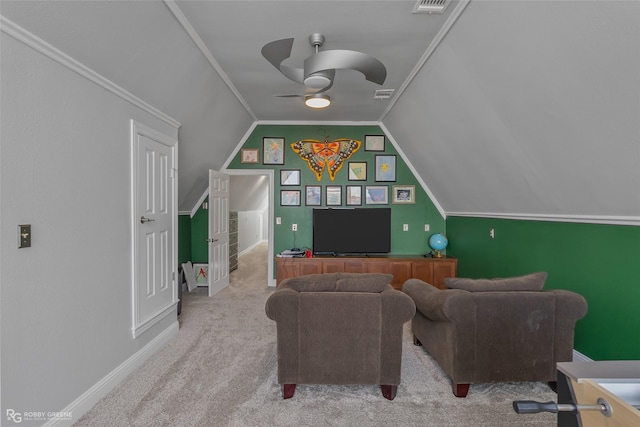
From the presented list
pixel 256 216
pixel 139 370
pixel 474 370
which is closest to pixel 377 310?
pixel 474 370

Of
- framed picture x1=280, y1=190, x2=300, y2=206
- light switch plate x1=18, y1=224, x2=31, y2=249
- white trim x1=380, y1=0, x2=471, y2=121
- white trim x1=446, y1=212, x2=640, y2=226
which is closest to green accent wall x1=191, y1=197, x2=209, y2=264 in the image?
framed picture x1=280, y1=190, x2=300, y2=206

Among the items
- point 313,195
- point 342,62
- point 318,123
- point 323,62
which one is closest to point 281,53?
point 323,62

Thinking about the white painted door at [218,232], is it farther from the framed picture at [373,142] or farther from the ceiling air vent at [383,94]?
the ceiling air vent at [383,94]

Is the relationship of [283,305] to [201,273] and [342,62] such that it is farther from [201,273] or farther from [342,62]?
[201,273]

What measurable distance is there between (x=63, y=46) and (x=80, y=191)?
2.90ft

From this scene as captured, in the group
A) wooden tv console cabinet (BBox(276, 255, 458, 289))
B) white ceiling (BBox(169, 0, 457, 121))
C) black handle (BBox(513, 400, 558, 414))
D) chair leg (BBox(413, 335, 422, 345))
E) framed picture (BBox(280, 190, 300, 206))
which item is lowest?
chair leg (BBox(413, 335, 422, 345))

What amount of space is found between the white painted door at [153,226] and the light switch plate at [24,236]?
1.02 meters

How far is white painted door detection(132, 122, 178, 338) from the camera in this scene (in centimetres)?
288

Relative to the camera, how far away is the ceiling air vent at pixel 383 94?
423 centimetres

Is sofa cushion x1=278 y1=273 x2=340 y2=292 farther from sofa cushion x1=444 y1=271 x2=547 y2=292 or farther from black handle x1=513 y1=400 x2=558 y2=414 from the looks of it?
black handle x1=513 y1=400 x2=558 y2=414

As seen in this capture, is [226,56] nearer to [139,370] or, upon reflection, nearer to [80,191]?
[80,191]

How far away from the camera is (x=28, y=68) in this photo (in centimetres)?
180

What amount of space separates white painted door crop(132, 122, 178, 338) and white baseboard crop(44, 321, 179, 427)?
212 mm

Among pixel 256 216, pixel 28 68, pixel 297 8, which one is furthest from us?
pixel 256 216
